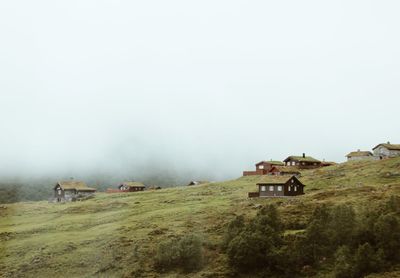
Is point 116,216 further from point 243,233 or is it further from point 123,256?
point 243,233

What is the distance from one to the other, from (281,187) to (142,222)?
2782 centimetres

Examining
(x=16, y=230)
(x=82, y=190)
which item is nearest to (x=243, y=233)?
(x=16, y=230)

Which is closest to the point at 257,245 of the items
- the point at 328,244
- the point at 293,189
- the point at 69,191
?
the point at 328,244

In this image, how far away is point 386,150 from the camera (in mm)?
128250

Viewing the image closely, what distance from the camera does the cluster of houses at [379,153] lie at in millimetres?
126938

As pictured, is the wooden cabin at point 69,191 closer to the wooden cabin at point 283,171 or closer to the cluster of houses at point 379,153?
the wooden cabin at point 283,171

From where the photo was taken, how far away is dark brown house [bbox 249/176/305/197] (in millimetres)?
97500

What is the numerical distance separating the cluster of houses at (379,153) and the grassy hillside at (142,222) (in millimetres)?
14152

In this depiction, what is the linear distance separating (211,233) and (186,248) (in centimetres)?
962

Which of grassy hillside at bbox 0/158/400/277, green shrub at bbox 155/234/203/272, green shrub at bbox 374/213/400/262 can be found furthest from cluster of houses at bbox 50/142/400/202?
green shrub at bbox 374/213/400/262

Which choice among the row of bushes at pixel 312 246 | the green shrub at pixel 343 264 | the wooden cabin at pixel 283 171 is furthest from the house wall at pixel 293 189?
the green shrub at pixel 343 264

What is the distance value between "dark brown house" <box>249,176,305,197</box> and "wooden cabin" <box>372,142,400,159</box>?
39275 millimetres

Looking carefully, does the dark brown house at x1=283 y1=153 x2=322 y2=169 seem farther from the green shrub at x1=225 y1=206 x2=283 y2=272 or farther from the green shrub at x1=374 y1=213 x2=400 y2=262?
the green shrub at x1=374 y1=213 x2=400 y2=262

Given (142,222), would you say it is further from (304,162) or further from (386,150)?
(386,150)
